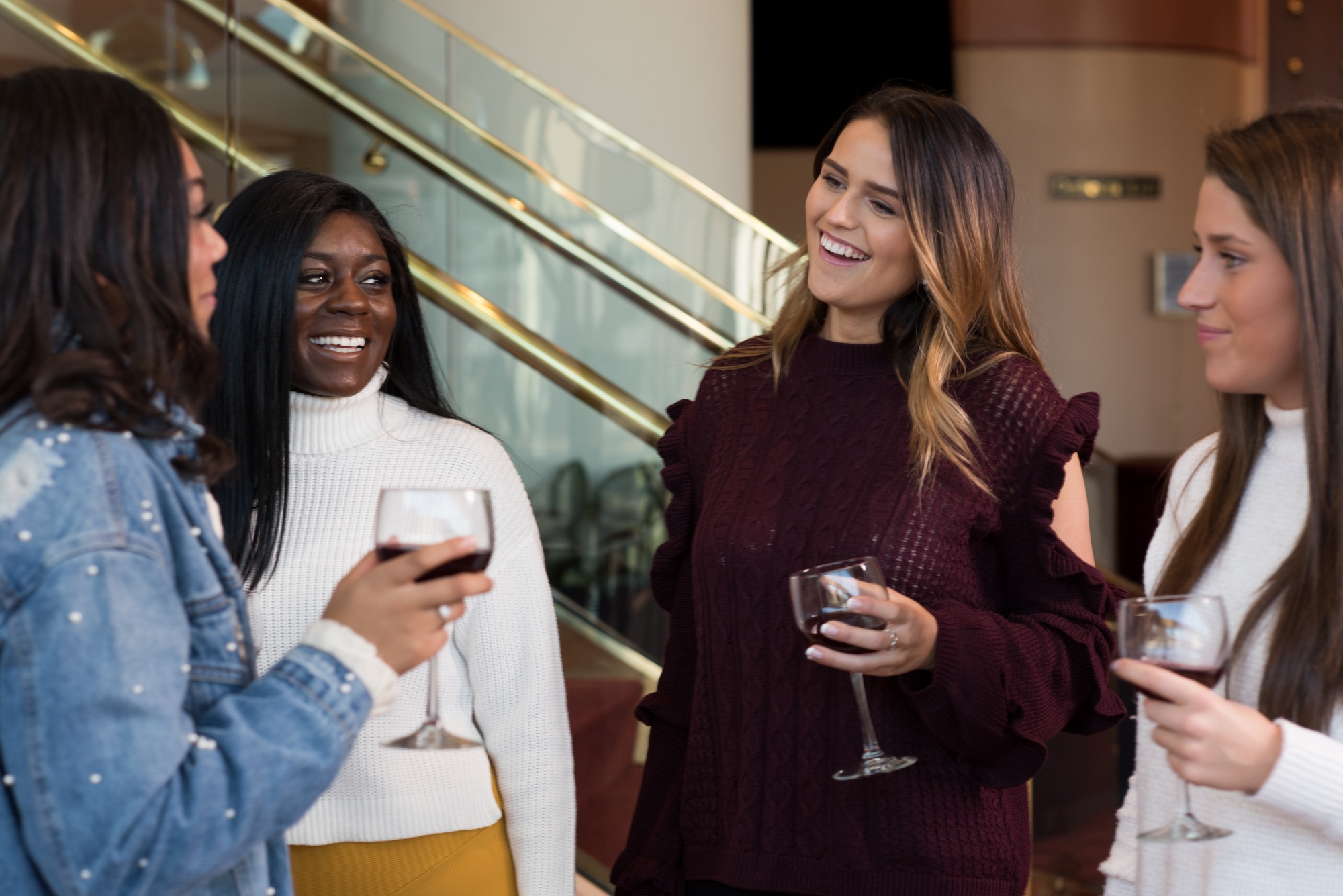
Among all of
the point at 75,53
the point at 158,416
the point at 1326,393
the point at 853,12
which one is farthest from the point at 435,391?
the point at 853,12

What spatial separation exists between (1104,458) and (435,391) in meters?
6.20

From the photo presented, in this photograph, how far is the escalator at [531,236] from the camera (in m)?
3.84

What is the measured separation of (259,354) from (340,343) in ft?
0.39

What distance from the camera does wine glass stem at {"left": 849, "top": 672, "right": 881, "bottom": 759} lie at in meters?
1.69

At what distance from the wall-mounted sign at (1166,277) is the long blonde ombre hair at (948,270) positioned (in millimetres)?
7204

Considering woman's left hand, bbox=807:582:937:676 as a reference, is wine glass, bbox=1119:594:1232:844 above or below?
above

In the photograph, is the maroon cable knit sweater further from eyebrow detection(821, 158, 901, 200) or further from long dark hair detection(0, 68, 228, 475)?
long dark hair detection(0, 68, 228, 475)

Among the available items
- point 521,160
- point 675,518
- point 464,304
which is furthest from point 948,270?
point 521,160

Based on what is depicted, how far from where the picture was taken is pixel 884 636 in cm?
162

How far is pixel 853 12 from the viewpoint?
30.0 ft

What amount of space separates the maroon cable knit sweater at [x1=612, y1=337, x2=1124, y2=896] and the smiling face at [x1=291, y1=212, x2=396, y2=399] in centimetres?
58

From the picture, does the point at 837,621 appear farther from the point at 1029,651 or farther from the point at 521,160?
the point at 521,160

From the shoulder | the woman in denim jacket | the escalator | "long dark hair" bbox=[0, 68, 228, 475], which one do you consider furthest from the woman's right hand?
the escalator

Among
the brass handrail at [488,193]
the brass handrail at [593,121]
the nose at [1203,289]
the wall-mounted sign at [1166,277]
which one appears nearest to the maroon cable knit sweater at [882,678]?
the nose at [1203,289]
